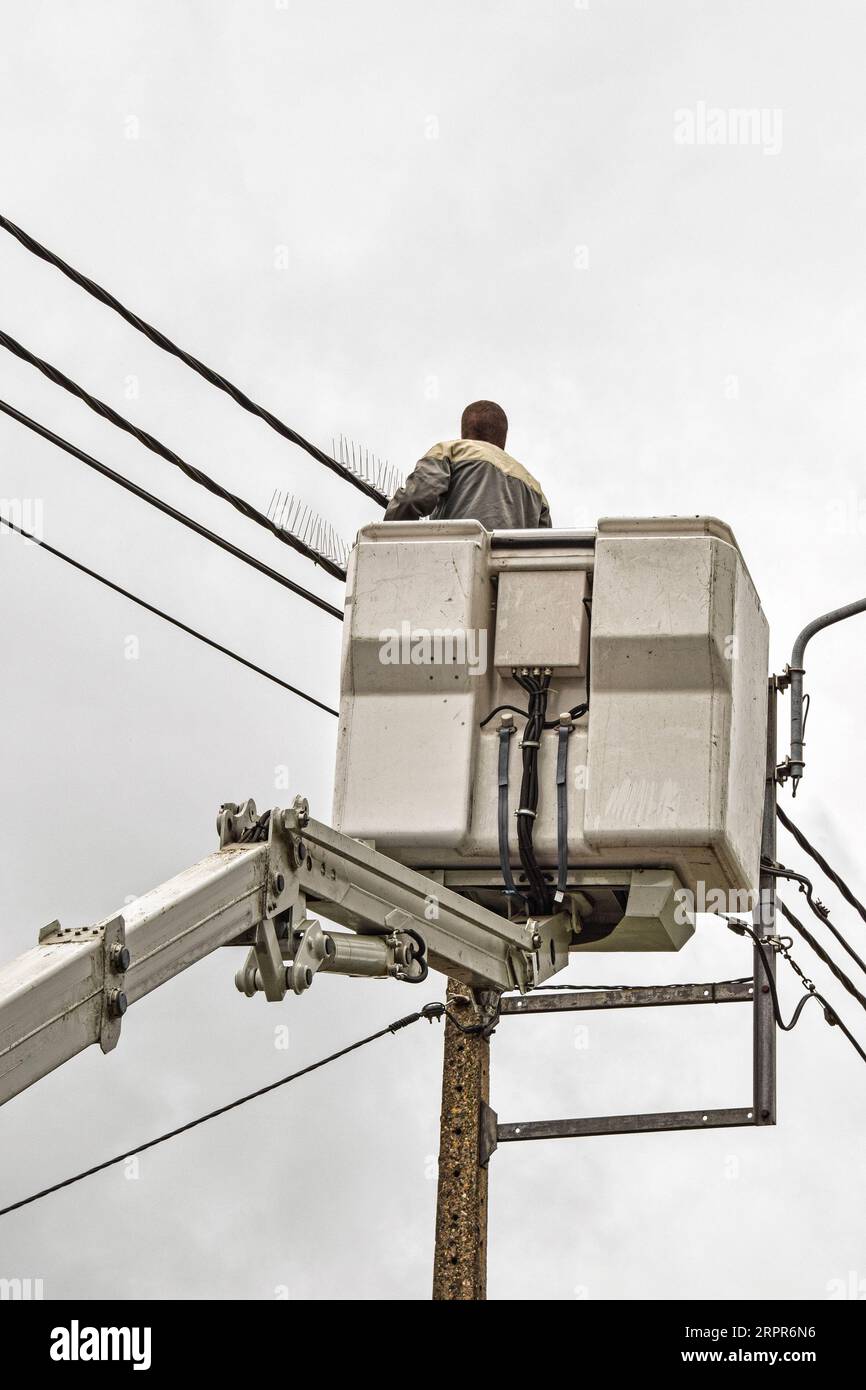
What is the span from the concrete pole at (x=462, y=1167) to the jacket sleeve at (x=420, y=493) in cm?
326

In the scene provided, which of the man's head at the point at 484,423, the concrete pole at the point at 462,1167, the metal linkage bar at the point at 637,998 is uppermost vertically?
the man's head at the point at 484,423

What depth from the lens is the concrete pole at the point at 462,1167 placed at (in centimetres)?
1085

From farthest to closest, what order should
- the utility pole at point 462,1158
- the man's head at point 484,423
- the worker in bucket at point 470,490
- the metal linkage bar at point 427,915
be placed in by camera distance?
the utility pole at point 462,1158
the man's head at point 484,423
the worker in bucket at point 470,490
the metal linkage bar at point 427,915

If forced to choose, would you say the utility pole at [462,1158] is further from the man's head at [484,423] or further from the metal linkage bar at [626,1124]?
the man's head at [484,423]

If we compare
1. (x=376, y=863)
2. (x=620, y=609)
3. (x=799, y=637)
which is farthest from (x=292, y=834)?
(x=799, y=637)

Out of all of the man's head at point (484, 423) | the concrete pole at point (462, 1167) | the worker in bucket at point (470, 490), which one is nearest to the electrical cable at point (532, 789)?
the worker in bucket at point (470, 490)

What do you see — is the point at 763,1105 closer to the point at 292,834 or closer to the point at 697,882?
the point at 697,882

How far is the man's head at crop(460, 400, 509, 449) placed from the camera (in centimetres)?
909

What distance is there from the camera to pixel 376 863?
6965 mm

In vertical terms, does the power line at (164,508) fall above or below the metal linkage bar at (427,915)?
above

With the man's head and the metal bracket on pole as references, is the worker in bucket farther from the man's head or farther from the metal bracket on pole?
the metal bracket on pole

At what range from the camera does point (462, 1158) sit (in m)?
11.1

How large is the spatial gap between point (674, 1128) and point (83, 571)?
16.2ft

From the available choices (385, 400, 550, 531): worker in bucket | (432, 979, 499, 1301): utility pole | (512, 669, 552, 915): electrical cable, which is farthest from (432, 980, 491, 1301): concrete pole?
(512, 669, 552, 915): electrical cable
